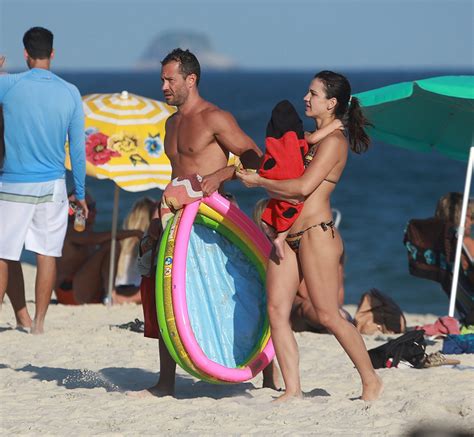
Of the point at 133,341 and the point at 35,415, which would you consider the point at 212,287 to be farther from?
the point at 133,341

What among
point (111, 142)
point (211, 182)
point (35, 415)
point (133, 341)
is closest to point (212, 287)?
point (211, 182)

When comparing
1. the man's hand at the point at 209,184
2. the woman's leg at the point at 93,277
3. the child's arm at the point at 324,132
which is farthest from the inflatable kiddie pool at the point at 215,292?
the woman's leg at the point at 93,277

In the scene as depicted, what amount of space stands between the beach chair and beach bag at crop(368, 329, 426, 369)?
146 centimetres

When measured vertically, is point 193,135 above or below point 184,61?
below

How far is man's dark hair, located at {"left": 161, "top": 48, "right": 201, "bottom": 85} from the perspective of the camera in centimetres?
553

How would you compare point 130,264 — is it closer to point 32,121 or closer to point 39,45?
point 32,121

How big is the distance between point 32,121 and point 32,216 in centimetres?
58

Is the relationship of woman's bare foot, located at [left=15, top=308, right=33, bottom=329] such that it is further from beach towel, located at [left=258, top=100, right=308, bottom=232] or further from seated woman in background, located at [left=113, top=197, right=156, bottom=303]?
beach towel, located at [left=258, top=100, right=308, bottom=232]

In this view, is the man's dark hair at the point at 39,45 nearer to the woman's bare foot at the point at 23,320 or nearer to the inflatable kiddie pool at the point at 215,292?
the woman's bare foot at the point at 23,320

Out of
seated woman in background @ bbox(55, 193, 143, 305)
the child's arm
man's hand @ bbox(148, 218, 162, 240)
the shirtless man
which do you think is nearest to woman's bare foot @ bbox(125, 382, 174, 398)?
the shirtless man

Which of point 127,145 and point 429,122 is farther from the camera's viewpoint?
point 127,145

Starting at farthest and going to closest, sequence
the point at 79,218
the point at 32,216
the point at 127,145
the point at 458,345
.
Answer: the point at 127,145, the point at 79,218, the point at 32,216, the point at 458,345

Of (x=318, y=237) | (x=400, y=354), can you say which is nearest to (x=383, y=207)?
(x=400, y=354)

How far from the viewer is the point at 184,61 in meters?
5.54
